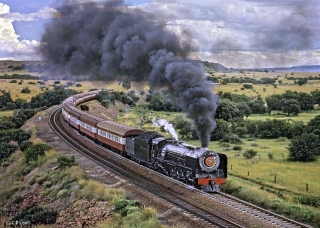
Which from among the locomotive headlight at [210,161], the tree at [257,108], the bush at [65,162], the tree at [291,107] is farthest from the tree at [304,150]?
the tree at [257,108]

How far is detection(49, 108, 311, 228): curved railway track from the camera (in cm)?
1642

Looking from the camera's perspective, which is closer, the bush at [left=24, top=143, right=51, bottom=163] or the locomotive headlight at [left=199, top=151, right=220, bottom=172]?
the locomotive headlight at [left=199, top=151, right=220, bottom=172]

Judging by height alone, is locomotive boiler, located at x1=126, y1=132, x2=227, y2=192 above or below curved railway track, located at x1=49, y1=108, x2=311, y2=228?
above

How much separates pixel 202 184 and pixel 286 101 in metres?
52.1

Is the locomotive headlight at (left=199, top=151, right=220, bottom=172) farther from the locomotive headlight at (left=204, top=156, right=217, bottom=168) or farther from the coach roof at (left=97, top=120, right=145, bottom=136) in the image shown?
the coach roof at (left=97, top=120, right=145, bottom=136)

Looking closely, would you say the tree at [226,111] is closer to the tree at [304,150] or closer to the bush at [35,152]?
the tree at [304,150]

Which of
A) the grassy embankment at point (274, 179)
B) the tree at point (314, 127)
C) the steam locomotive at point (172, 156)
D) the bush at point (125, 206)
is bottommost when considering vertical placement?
the grassy embankment at point (274, 179)

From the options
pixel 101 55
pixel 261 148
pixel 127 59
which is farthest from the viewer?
pixel 261 148

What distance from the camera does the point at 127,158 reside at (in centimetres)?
3070

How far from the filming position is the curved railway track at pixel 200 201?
53.9 ft

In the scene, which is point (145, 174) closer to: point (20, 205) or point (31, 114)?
point (20, 205)

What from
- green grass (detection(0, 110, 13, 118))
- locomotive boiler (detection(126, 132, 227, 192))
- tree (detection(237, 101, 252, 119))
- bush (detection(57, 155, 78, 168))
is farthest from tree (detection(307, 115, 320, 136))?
green grass (detection(0, 110, 13, 118))

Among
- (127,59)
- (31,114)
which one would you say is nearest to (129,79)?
(127,59)

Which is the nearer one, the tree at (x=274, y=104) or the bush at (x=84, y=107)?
the bush at (x=84, y=107)
